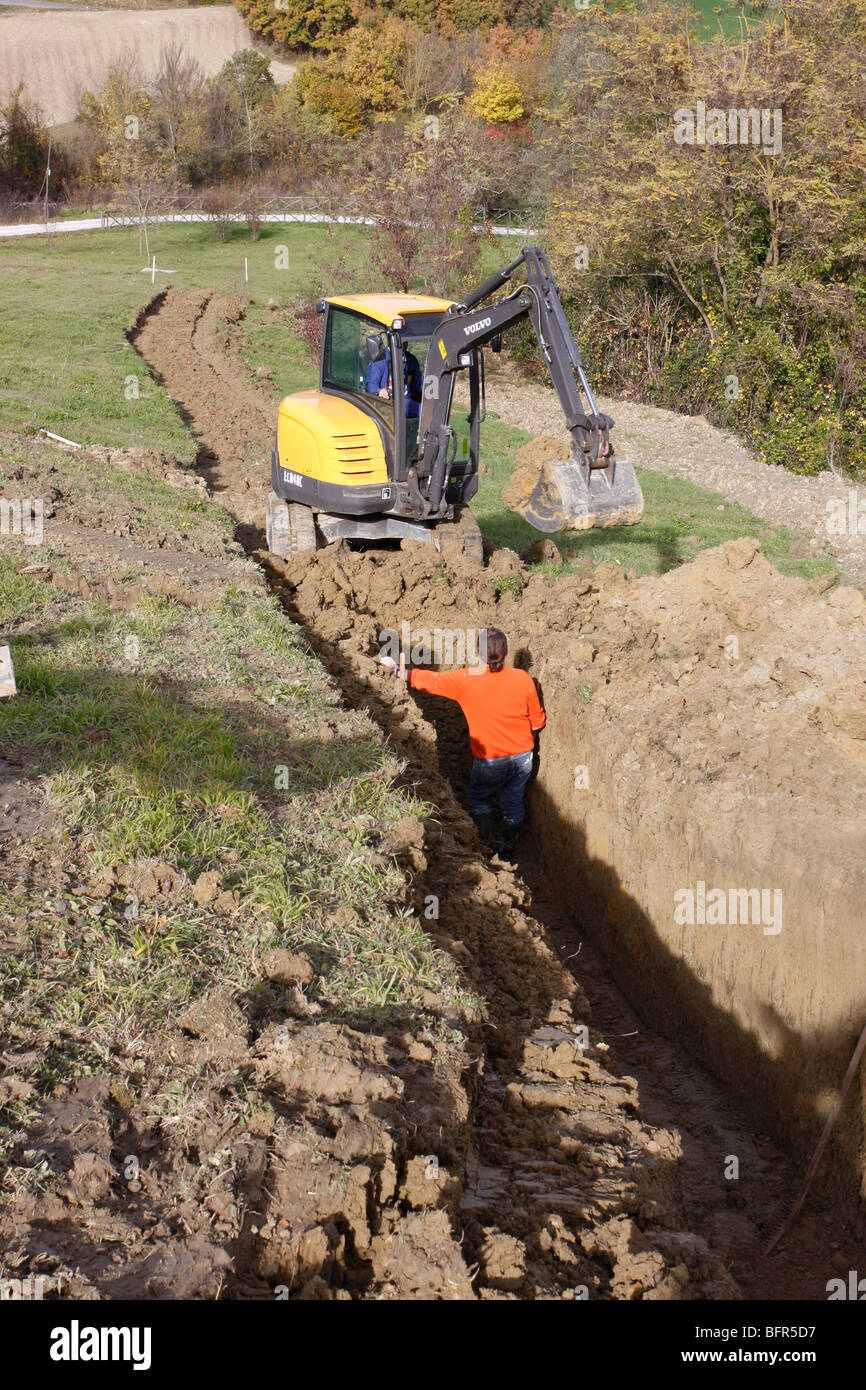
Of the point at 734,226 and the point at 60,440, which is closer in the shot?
the point at 60,440

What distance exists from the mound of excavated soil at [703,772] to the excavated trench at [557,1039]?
0.04 metres

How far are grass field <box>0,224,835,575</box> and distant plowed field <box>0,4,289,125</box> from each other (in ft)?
81.0

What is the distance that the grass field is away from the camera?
43.1 ft

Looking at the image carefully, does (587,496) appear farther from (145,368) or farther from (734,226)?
(145,368)

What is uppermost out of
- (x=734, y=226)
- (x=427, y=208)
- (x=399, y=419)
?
(x=427, y=208)

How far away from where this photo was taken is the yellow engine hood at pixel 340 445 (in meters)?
10.3

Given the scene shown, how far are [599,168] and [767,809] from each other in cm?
2004

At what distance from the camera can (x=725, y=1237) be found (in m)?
5.10

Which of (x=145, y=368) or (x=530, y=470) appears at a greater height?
(x=145, y=368)

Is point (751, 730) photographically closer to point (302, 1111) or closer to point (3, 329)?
point (302, 1111)

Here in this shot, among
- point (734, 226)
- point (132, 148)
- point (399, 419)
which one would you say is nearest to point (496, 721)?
point (399, 419)

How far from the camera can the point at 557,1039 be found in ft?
18.0

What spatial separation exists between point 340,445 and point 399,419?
0.63 m

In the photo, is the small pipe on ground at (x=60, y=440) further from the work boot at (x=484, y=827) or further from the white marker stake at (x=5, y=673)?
the white marker stake at (x=5, y=673)
